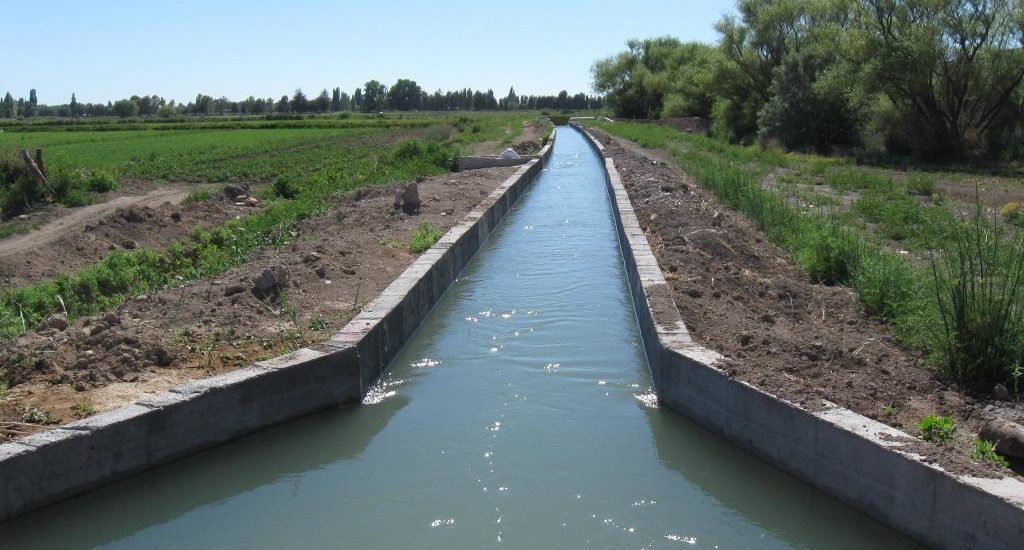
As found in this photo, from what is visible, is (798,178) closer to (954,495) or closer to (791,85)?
(791,85)

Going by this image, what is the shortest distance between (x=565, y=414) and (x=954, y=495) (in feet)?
9.61

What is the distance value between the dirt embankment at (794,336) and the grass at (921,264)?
0.19 m

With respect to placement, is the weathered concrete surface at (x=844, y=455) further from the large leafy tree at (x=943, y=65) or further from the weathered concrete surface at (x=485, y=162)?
the large leafy tree at (x=943, y=65)

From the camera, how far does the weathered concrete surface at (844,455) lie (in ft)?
13.2

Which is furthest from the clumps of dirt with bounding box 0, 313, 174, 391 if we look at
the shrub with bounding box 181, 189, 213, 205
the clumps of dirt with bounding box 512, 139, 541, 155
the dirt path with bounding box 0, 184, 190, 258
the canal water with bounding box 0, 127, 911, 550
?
the clumps of dirt with bounding box 512, 139, 541, 155

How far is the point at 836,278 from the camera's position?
8.67 meters

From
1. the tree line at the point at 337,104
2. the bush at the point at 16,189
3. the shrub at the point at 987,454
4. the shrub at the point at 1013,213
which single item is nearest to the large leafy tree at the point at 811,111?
the shrub at the point at 1013,213

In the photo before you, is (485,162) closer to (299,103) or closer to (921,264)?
(921,264)

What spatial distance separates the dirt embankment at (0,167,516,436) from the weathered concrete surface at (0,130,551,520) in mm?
402

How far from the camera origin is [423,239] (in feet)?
36.8

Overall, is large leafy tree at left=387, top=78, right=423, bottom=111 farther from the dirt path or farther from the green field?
the dirt path

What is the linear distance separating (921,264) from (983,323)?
3903mm

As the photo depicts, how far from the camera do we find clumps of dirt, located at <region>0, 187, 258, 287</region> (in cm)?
1119

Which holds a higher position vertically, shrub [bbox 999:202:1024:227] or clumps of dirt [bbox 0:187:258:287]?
shrub [bbox 999:202:1024:227]
